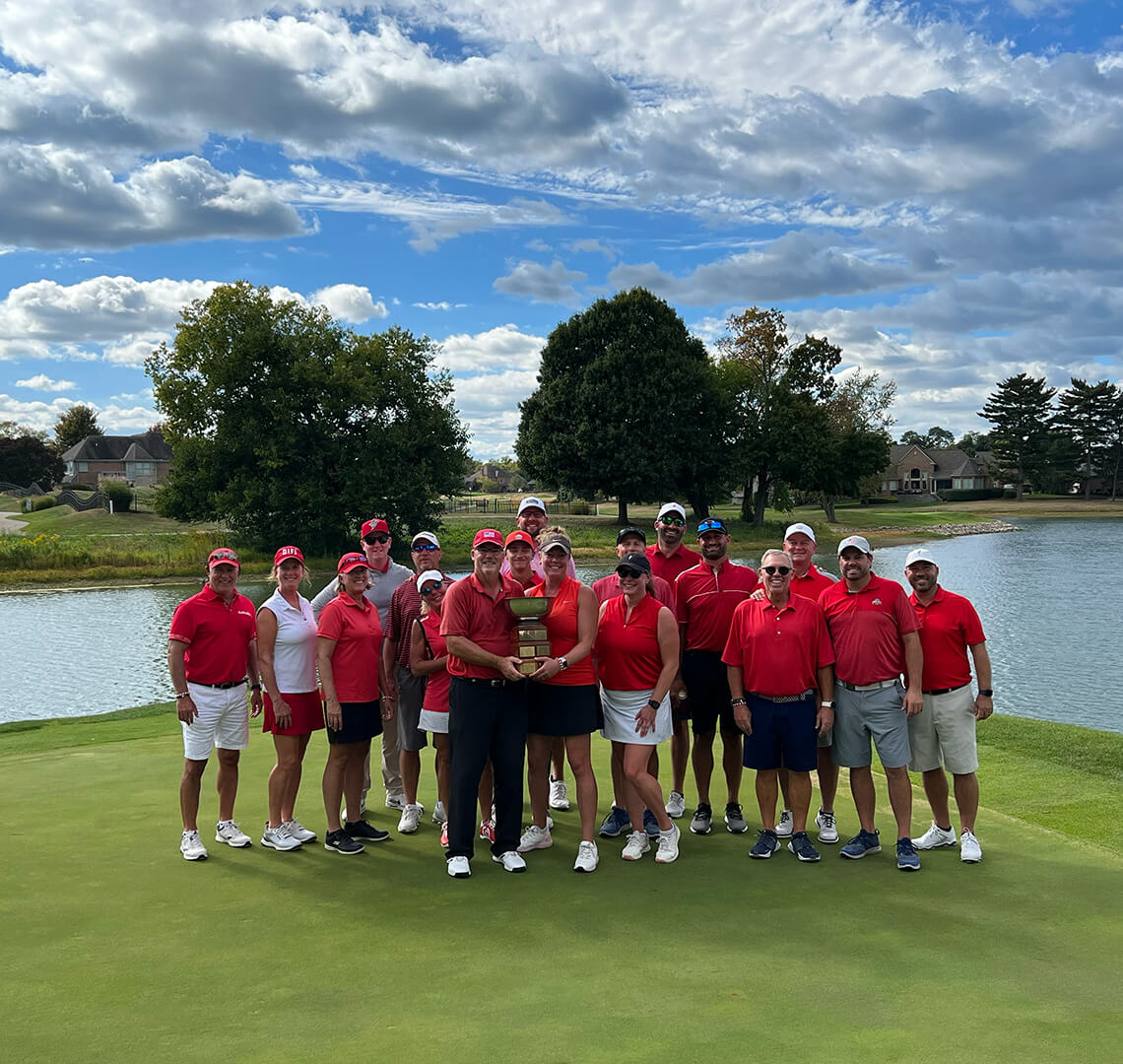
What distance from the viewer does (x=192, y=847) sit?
19.6 feet

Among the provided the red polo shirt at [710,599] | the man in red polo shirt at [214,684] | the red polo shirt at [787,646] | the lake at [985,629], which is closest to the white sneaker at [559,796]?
the red polo shirt at [710,599]

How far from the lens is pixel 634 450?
4800cm

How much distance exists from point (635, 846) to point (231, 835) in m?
2.54

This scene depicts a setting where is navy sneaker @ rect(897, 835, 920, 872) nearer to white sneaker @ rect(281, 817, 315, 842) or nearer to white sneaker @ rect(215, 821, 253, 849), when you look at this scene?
white sneaker @ rect(281, 817, 315, 842)

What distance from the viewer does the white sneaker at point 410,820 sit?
6.64m

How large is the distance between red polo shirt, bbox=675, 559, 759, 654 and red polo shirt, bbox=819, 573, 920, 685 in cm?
76

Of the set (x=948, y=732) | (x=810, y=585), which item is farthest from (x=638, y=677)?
(x=948, y=732)

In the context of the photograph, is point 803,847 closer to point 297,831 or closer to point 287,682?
point 297,831

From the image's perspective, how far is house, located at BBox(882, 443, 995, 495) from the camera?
108 m

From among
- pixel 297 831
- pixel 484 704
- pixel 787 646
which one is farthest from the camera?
pixel 297 831

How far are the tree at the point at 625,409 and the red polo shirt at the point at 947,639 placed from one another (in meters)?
41.9

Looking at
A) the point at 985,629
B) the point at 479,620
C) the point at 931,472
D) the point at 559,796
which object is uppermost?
the point at 931,472

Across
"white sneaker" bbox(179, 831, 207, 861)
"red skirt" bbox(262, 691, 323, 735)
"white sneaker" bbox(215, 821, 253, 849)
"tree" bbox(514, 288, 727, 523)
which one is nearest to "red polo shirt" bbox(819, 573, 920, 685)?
"red skirt" bbox(262, 691, 323, 735)

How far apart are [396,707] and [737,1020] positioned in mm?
3546
